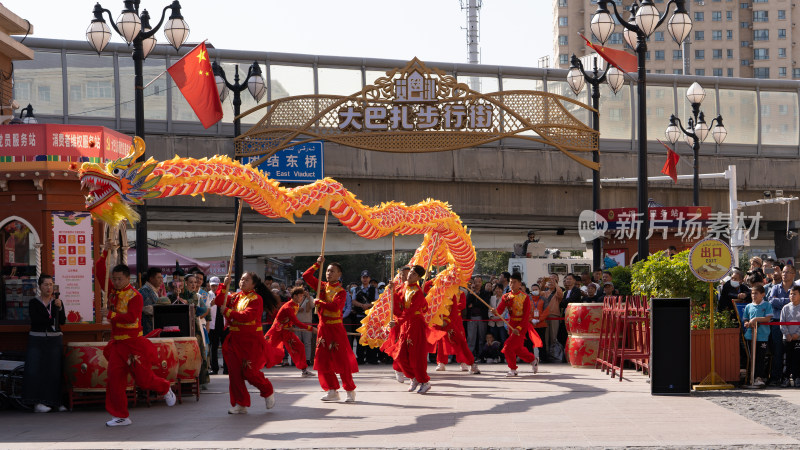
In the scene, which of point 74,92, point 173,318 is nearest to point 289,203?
point 173,318

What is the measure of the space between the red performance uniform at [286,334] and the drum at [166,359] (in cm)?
146

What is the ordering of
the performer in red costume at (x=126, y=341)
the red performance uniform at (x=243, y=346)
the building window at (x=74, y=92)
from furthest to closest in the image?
1. the building window at (x=74, y=92)
2. the red performance uniform at (x=243, y=346)
3. the performer in red costume at (x=126, y=341)

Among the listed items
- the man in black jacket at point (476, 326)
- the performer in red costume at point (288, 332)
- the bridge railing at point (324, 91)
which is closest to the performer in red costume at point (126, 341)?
the performer in red costume at point (288, 332)

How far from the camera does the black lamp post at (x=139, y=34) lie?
15.1 meters

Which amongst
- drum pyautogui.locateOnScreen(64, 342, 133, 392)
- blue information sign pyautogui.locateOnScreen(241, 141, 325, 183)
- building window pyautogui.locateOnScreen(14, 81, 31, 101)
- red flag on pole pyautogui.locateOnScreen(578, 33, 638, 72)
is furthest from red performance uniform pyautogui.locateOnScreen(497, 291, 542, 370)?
building window pyautogui.locateOnScreen(14, 81, 31, 101)

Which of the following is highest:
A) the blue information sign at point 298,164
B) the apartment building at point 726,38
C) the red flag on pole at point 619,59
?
the apartment building at point 726,38

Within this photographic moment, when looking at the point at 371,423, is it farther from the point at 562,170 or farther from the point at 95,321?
the point at 562,170

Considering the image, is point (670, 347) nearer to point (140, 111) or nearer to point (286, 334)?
point (286, 334)

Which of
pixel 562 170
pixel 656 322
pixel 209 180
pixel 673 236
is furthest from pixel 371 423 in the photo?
pixel 562 170

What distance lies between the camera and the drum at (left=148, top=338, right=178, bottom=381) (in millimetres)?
12508

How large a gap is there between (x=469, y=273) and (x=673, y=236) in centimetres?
1164

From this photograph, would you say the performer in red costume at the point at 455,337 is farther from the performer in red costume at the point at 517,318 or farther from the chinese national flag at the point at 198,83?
the chinese national flag at the point at 198,83

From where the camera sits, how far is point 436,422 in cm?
1105

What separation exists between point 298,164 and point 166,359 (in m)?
11.0
